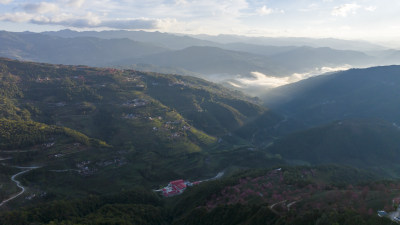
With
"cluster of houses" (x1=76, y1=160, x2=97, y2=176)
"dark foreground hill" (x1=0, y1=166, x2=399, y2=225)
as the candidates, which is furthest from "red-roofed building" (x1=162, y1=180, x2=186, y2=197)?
"cluster of houses" (x1=76, y1=160, x2=97, y2=176)

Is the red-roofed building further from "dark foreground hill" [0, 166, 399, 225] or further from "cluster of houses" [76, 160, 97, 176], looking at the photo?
"cluster of houses" [76, 160, 97, 176]

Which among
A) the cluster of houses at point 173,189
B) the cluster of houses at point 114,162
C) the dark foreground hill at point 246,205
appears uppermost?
the dark foreground hill at point 246,205

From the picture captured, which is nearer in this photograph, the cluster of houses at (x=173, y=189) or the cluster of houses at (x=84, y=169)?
the cluster of houses at (x=173, y=189)

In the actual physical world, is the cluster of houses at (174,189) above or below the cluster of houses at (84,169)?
below

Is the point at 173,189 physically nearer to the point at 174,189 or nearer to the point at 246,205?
the point at 174,189

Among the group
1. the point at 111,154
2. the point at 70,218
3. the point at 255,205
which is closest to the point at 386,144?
the point at 255,205

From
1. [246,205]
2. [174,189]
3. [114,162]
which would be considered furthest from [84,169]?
[246,205]

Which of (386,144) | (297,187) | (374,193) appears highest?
(374,193)

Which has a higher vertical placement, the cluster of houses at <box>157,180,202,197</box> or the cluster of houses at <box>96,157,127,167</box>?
the cluster of houses at <box>96,157,127,167</box>

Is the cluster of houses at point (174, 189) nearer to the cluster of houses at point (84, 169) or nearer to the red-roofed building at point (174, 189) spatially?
the red-roofed building at point (174, 189)

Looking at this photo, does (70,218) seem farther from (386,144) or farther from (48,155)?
(386,144)

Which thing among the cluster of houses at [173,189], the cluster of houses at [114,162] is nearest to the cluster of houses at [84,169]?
the cluster of houses at [114,162]
